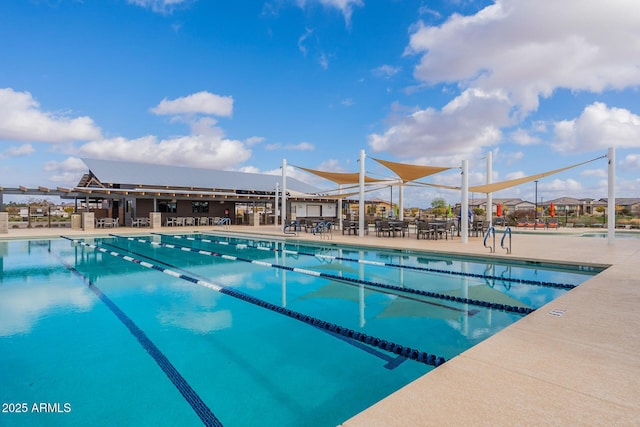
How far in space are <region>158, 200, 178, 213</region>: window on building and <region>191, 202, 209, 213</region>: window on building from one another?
116 centimetres

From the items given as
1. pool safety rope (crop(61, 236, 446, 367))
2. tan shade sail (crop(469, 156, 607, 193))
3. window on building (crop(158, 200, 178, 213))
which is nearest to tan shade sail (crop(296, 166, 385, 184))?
tan shade sail (crop(469, 156, 607, 193))

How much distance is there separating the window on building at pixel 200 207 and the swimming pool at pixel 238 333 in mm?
15562

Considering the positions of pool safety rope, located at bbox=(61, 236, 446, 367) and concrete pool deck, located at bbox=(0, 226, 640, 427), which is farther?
pool safety rope, located at bbox=(61, 236, 446, 367)

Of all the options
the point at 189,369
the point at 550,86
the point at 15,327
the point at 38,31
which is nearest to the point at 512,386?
the point at 189,369

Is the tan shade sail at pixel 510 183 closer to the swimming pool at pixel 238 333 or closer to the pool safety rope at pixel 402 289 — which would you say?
the swimming pool at pixel 238 333

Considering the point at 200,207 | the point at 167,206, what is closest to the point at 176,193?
the point at 167,206

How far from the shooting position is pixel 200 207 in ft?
78.6

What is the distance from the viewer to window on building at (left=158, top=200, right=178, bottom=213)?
22502 millimetres

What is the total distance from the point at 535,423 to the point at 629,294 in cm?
407

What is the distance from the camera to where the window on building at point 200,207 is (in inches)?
933

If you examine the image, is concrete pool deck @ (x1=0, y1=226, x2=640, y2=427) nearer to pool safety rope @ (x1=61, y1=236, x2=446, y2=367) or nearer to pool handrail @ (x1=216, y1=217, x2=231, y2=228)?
pool safety rope @ (x1=61, y1=236, x2=446, y2=367)

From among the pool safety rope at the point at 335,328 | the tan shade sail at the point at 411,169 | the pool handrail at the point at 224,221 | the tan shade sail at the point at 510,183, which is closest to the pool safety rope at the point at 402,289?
the pool safety rope at the point at 335,328

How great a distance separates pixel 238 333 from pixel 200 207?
21607 mm

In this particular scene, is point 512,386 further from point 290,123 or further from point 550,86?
point 290,123
